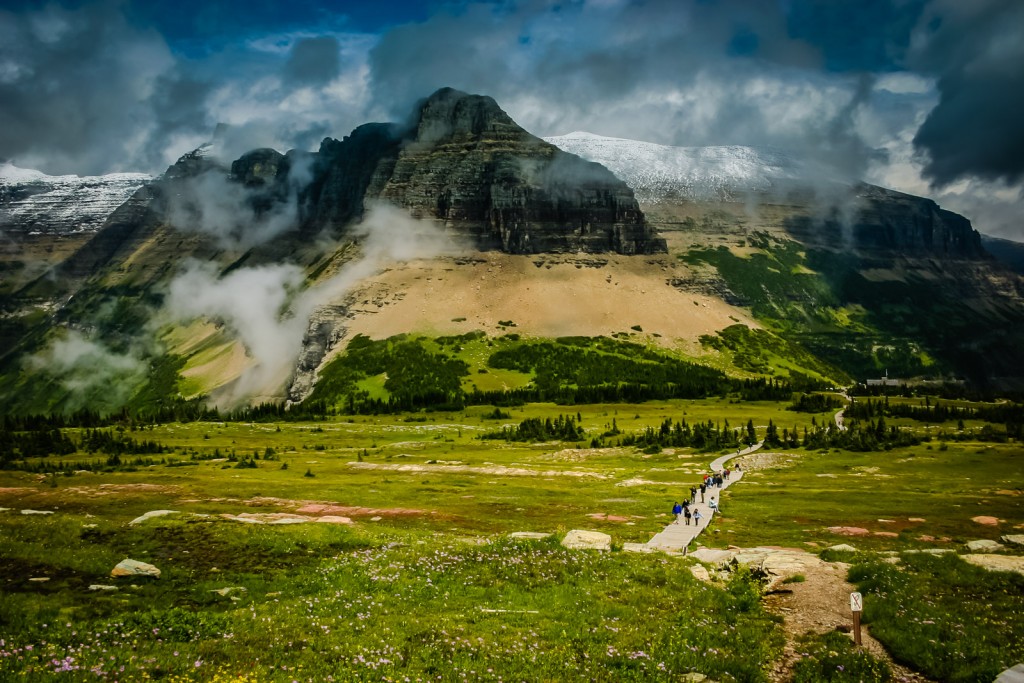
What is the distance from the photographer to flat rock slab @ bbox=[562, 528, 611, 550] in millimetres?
35625

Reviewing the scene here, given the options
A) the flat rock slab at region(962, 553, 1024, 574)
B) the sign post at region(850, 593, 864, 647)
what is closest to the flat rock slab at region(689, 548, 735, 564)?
the flat rock slab at region(962, 553, 1024, 574)

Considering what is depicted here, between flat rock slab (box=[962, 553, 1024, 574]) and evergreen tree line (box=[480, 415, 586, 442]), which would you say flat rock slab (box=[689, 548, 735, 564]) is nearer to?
flat rock slab (box=[962, 553, 1024, 574])

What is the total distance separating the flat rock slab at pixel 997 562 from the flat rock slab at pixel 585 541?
17405mm

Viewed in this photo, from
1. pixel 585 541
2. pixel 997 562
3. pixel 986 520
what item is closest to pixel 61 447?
pixel 585 541

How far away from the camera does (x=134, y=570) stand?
90.6 ft

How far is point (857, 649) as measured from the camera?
71.0 ft

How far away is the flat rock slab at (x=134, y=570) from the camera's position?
89.5 ft

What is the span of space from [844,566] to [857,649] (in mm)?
12476

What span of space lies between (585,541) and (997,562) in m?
19.6

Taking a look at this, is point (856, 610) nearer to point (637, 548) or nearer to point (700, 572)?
point (700, 572)

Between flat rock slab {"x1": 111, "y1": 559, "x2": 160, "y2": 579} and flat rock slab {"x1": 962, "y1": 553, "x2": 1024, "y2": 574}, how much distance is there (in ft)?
120

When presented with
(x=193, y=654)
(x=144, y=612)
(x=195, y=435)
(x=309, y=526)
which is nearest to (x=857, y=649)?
(x=193, y=654)

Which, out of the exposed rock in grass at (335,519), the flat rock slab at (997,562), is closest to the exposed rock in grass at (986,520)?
the flat rock slab at (997,562)

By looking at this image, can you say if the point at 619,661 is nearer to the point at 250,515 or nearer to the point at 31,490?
the point at 250,515
